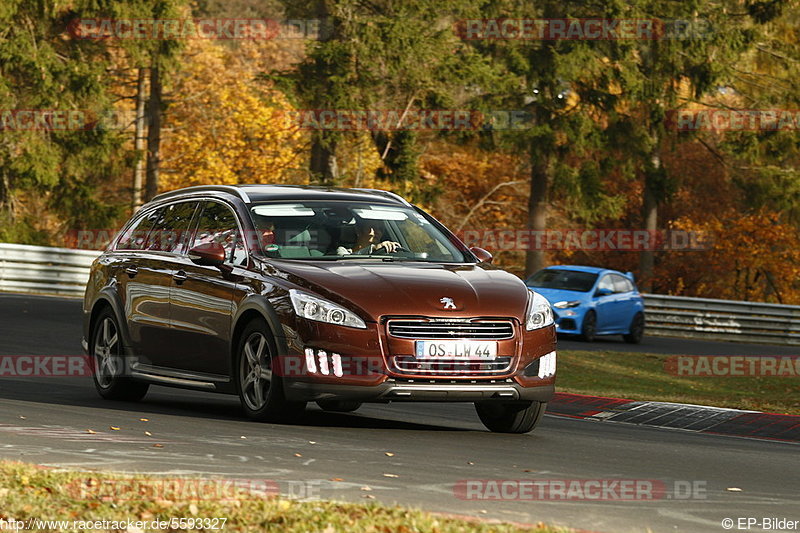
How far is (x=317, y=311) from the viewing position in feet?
34.1

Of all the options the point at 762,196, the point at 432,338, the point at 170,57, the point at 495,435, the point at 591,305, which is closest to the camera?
the point at 432,338

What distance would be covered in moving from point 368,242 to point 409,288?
1.11 m

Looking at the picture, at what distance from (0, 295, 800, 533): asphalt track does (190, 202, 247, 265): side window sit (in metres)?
1.29

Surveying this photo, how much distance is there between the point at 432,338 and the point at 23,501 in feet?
13.4

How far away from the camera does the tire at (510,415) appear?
11359 mm

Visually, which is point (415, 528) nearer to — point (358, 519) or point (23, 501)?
point (358, 519)

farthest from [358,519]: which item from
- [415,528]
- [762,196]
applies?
[762,196]

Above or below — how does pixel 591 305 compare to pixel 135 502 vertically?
below

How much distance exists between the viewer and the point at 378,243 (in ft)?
38.0

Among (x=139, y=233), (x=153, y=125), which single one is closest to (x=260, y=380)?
(x=139, y=233)

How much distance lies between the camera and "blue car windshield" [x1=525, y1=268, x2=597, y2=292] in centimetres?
3039

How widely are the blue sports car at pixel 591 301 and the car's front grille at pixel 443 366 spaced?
18.5 metres

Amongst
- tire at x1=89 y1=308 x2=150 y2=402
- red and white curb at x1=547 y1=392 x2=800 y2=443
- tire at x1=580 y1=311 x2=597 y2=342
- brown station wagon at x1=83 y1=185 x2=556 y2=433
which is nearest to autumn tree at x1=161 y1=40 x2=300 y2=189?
tire at x1=580 y1=311 x2=597 y2=342

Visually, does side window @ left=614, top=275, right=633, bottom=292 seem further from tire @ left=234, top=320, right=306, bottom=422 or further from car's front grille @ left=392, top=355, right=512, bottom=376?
car's front grille @ left=392, top=355, right=512, bottom=376
